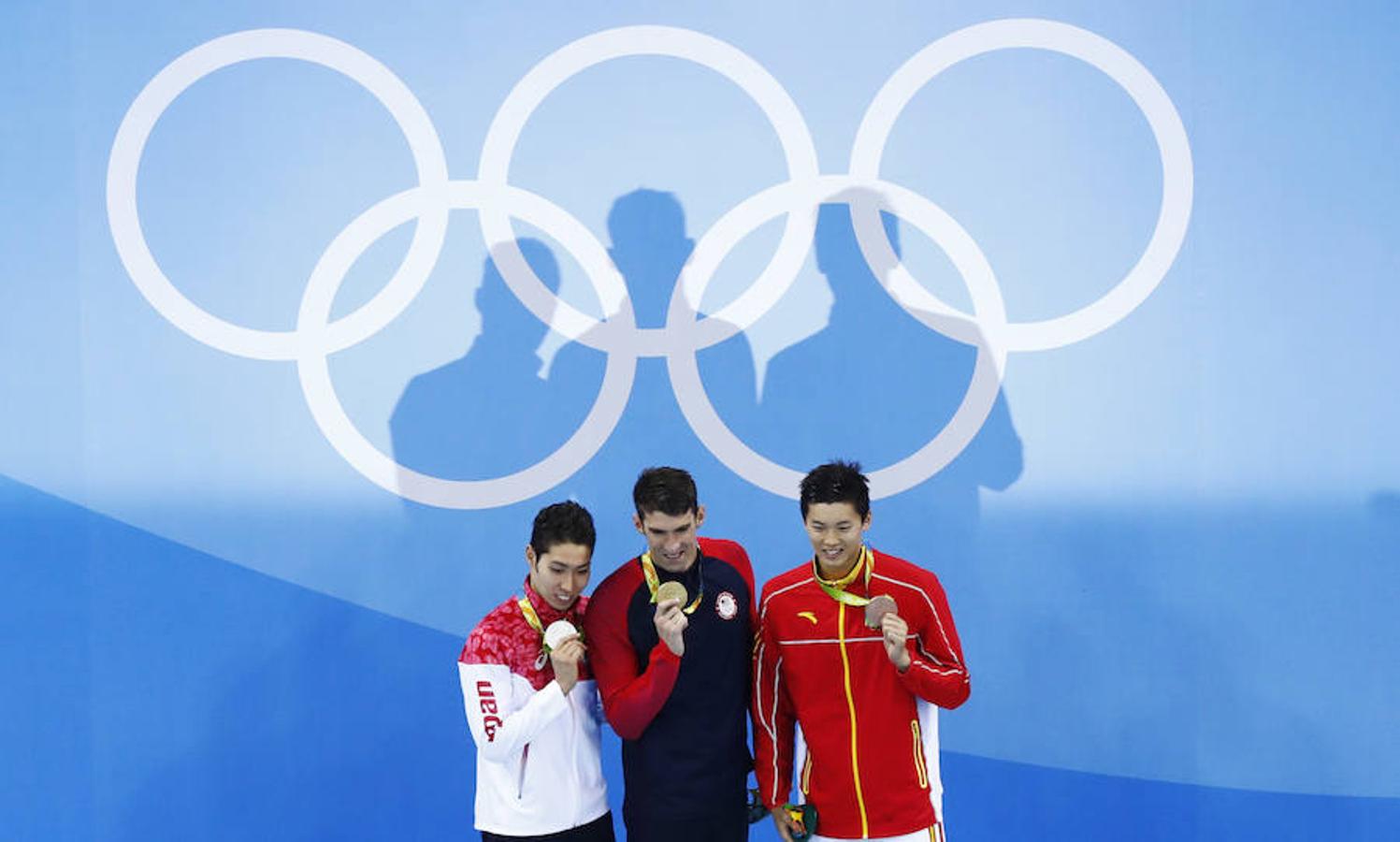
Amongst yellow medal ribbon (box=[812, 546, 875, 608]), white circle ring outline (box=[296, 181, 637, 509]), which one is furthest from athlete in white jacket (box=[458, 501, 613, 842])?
white circle ring outline (box=[296, 181, 637, 509])

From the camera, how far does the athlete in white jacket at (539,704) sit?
2975 mm

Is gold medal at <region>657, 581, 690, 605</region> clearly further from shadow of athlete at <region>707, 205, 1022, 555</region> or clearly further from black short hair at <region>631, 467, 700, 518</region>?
shadow of athlete at <region>707, 205, 1022, 555</region>

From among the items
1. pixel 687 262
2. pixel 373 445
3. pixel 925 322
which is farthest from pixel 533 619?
pixel 925 322

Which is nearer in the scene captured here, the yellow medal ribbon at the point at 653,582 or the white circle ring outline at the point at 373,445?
the yellow medal ribbon at the point at 653,582

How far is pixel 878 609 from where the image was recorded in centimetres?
289

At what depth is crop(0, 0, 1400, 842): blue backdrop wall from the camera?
4.25 metres

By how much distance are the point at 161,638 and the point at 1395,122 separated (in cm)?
474

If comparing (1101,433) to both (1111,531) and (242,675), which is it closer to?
(1111,531)

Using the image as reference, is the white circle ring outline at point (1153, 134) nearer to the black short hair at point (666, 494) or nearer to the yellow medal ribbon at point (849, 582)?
the yellow medal ribbon at point (849, 582)

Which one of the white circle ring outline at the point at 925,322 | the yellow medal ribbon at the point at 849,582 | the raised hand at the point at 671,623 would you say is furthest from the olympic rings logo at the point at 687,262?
the raised hand at the point at 671,623

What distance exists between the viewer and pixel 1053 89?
428cm

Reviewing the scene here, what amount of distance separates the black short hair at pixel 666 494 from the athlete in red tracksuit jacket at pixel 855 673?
1.01 feet

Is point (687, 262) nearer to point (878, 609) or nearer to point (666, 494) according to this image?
point (666, 494)

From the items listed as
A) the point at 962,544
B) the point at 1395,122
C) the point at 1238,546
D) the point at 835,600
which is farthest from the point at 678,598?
the point at 1395,122
